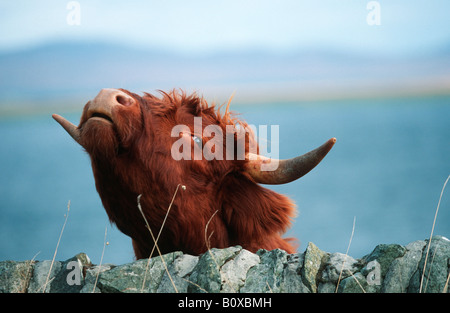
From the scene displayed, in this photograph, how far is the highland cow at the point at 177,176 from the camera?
392 cm

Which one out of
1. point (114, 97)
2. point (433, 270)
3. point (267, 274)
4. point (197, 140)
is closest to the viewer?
point (433, 270)

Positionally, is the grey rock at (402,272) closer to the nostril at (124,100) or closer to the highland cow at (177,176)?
the highland cow at (177,176)

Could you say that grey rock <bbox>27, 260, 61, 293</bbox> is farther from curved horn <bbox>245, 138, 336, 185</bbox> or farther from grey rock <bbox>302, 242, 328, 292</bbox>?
grey rock <bbox>302, 242, 328, 292</bbox>

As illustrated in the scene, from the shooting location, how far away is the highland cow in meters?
3.92

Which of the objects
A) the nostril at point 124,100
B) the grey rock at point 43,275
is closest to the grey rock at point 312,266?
the nostril at point 124,100

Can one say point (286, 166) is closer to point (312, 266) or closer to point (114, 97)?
point (312, 266)

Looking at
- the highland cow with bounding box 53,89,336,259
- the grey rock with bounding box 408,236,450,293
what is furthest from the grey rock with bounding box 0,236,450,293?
the highland cow with bounding box 53,89,336,259

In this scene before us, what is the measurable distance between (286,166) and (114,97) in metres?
1.36

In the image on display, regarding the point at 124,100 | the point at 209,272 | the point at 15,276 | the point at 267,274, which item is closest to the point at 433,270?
the point at 267,274

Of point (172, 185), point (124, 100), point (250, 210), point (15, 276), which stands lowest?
point (15, 276)

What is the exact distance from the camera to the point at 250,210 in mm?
4469

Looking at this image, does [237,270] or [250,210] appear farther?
[250,210]

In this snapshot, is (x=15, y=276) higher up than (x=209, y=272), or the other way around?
(x=209, y=272)
